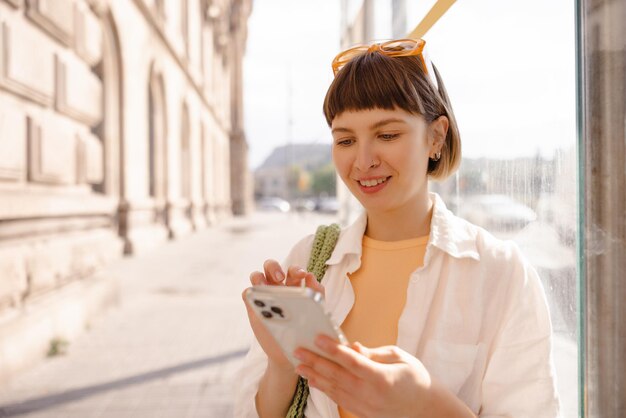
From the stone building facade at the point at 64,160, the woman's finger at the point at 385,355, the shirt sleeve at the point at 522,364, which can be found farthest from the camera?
the stone building facade at the point at 64,160

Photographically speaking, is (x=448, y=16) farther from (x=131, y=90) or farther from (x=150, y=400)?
(x=131, y=90)

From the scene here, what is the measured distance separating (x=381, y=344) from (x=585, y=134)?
683mm

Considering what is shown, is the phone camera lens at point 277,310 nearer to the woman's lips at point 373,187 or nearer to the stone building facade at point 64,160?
the woman's lips at point 373,187

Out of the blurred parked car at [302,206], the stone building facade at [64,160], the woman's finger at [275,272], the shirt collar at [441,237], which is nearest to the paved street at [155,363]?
the stone building facade at [64,160]

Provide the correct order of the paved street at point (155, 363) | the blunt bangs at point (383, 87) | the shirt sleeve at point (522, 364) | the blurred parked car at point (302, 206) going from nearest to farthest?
the shirt sleeve at point (522, 364)
the blunt bangs at point (383, 87)
the paved street at point (155, 363)
the blurred parked car at point (302, 206)

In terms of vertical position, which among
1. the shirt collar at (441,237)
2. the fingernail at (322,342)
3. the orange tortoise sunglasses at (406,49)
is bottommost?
the fingernail at (322,342)

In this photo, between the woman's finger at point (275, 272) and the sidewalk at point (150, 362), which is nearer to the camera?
the woman's finger at point (275, 272)

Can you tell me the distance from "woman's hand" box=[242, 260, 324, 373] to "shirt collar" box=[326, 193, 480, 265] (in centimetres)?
23

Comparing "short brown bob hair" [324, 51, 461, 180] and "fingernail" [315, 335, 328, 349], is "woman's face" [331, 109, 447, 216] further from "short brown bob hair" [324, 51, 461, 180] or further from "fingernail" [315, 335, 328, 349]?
"fingernail" [315, 335, 328, 349]

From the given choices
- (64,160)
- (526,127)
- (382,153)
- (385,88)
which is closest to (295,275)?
(382,153)

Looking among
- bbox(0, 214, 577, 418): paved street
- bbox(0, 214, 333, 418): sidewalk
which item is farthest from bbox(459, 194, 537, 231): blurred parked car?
bbox(0, 214, 333, 418): sidewalk

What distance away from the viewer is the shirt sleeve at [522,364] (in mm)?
1189

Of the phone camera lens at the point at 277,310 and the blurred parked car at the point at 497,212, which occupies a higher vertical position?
the blurred parked car at the point at 497,212

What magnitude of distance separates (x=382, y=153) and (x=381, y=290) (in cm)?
34
